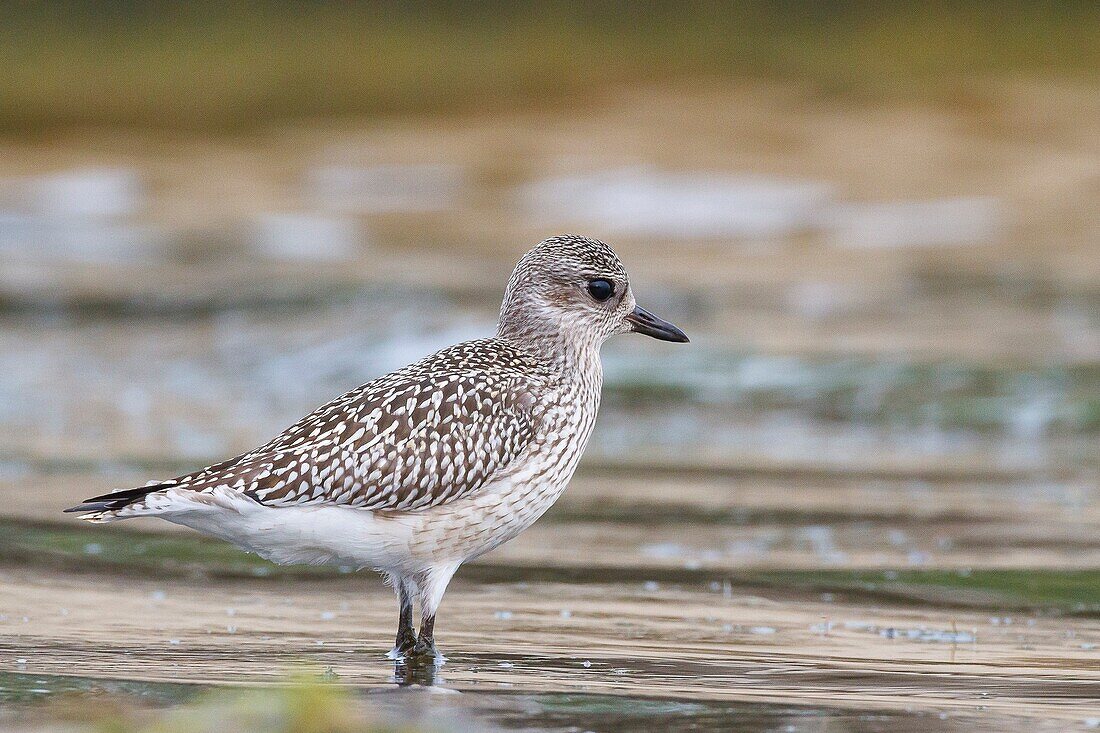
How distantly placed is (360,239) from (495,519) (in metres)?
18.9

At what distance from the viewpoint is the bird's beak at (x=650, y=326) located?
789cm

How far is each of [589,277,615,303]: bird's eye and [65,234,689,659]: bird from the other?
0.50 meters

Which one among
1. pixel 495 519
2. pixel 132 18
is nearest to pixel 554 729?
pixel 495 519

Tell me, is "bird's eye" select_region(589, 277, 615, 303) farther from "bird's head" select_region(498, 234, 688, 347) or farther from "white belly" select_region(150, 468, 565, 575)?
"white belly" select_region(150, 468, 565, 575)

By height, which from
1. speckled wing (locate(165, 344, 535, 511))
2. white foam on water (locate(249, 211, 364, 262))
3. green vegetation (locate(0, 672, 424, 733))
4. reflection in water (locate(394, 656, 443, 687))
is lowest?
green vegetation (locate(0, 672, 424, 733))

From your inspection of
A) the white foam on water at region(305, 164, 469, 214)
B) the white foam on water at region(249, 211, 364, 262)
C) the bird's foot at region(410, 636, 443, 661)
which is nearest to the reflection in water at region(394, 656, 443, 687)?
the bird's foot at region(410, 636, 443, 661)

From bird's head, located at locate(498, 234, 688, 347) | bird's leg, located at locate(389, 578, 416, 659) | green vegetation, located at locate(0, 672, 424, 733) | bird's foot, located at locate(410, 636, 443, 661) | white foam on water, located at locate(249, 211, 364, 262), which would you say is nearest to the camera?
green vegetation, located at locate(0, 672, 424, 733)

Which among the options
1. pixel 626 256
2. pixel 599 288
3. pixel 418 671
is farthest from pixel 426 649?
pixel 626 256

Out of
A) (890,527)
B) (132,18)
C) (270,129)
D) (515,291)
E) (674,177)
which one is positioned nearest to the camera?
(515,291)

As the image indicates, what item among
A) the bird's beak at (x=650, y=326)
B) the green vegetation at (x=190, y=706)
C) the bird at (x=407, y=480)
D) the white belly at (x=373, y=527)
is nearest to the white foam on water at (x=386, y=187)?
the bird's beak at (x=650, y=326)

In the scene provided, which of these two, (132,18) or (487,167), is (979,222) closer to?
(487,167)

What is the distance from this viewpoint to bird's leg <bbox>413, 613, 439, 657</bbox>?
262 inches

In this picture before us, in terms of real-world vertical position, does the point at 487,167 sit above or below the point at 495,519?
above

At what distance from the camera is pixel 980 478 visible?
494 inches
